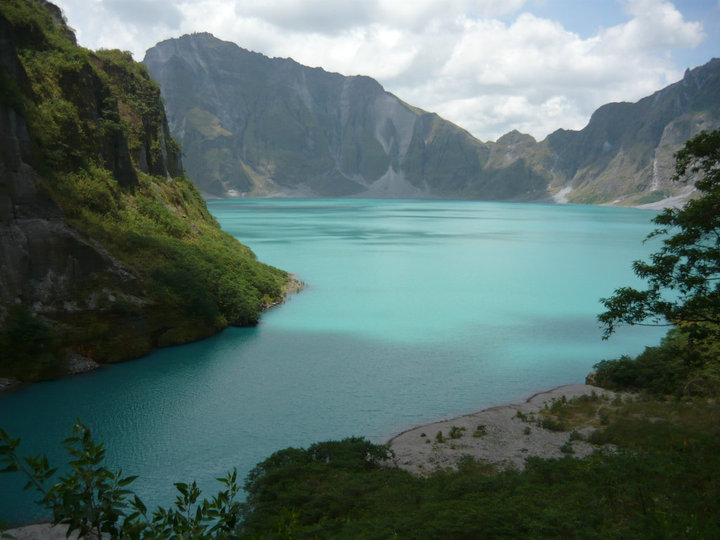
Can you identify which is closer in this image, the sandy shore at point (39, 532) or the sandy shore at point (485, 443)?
the sandy shore at point (39, 532)

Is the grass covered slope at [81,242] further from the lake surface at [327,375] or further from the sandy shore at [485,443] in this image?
the sandy shore at [485,443]

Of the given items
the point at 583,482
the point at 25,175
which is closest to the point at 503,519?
the point at 583,482

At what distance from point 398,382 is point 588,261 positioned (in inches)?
2345

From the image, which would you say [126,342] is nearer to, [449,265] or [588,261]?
Result: [449,265]

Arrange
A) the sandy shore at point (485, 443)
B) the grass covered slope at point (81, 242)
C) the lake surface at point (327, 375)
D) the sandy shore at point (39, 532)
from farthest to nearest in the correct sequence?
1. the grass covered slope at point (81, 242)
2. the lake surface at point (327, 375)
3. the sandy shore at point (485, 443)
4. the sandy shore at point (39, 532)

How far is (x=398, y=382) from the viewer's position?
28.9 metres

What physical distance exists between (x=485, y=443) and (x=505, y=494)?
22.1ft

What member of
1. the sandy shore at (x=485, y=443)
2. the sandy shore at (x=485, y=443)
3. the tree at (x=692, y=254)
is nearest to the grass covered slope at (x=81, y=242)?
the sandy shore at (x=485, y=443)

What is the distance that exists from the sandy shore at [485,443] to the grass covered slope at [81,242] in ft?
62.6

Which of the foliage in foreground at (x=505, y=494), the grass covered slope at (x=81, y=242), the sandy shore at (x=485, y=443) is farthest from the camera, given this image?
the grass covered slope at (x=81, y=242)

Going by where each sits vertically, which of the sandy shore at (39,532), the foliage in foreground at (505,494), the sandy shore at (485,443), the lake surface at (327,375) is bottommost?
the lake surface at (327,375)

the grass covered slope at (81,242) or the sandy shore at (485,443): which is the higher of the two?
the grass covered slope at (81,242)

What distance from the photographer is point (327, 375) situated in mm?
29750

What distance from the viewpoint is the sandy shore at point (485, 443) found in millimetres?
18688
